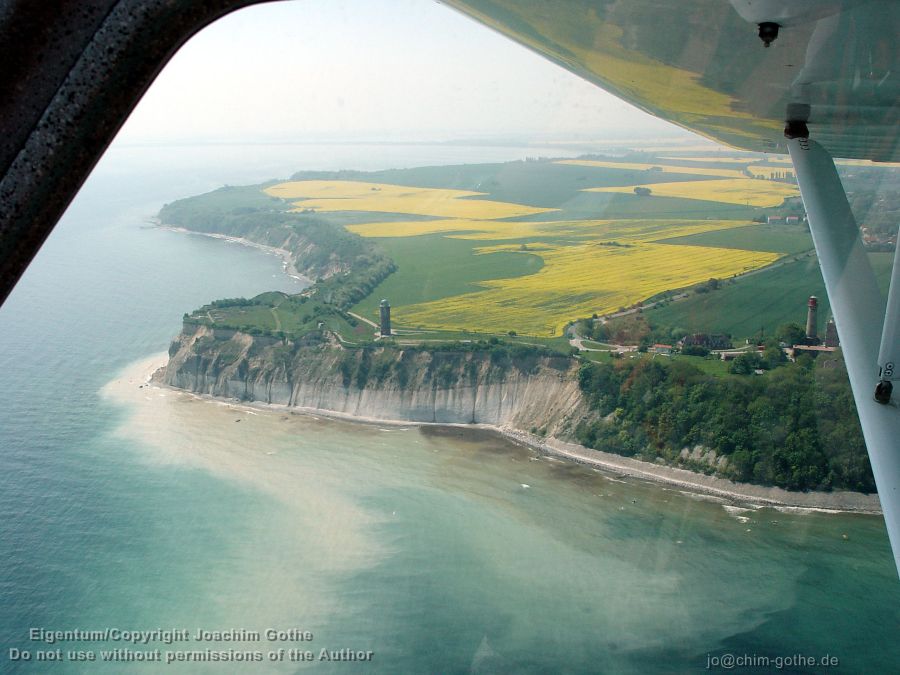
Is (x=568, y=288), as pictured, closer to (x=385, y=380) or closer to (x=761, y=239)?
(x=761, y=239)

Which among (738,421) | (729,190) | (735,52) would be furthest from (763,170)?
(735,52)

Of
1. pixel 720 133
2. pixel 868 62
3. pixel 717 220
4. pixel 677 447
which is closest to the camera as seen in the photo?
pixel 868 62

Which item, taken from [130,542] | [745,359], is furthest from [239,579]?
[745,359]

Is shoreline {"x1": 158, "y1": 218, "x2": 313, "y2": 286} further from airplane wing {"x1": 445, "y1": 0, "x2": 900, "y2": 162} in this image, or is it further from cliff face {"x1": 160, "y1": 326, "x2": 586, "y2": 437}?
airplane wing {"x1": 445, "y1": 0, "x2": 900, "y2": 162}

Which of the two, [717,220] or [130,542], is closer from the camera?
[130,542]

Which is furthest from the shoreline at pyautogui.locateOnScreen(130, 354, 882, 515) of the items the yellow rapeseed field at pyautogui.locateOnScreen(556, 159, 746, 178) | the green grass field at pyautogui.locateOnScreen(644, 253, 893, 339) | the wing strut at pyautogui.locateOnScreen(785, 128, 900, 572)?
the wing strut at pyautogui.locateOnScreen(785, 128, 900, 572)

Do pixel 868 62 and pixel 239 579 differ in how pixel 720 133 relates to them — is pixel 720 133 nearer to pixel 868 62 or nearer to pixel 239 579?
pixel 868 62

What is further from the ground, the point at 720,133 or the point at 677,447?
the point at 720,133

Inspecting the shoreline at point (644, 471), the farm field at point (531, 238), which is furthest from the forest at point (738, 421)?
the farm field at point (531, 238)
